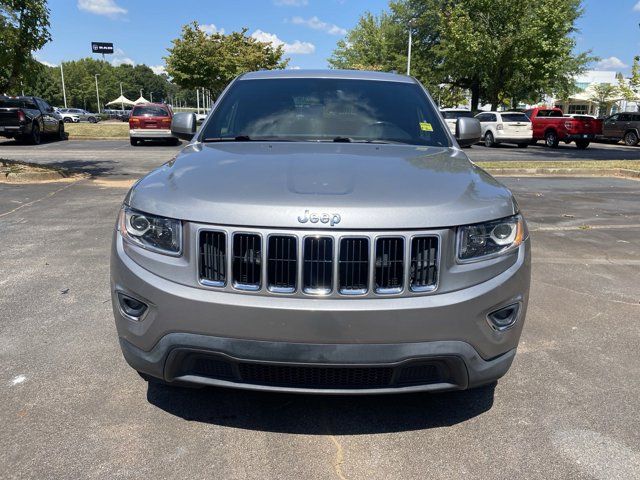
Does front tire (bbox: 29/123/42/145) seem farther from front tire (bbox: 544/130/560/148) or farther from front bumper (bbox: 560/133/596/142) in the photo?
front bumper (bbox: 560/133/596/142)

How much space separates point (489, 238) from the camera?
7.98ft

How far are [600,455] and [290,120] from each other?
8.74ft

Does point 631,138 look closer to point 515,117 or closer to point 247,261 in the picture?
point 515,117

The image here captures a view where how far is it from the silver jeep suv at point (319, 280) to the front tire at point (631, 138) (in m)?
29.4

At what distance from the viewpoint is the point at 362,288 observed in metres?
2.26

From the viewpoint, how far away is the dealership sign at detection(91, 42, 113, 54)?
9378 centimetres

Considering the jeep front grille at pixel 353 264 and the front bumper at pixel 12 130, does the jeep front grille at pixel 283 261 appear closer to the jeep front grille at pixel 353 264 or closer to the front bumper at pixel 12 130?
the jeep front grille at pixel 353 264

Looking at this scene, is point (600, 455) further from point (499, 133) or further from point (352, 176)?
point (499, 133)

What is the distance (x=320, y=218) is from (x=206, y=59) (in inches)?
1475

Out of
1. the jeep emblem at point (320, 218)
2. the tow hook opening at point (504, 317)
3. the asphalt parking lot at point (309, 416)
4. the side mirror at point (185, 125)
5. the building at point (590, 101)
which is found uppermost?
the building at point (590, 101)

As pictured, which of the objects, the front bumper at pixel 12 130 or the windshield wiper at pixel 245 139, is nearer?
the windshield wiper at pixel 245 139

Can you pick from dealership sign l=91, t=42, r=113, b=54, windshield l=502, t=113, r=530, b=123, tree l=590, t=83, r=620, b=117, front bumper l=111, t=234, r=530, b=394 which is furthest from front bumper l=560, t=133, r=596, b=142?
dealership sign l=91, t=42, r=113, b=54

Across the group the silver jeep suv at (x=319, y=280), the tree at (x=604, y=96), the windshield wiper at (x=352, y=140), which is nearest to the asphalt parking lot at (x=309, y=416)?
the silver jeep suv at (x=319, y=280)

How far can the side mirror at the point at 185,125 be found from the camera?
4.16 meters
